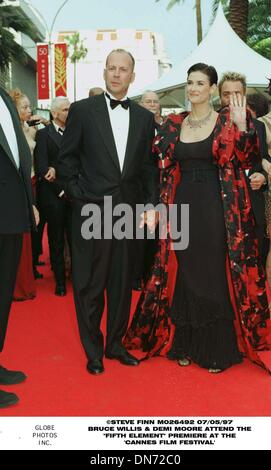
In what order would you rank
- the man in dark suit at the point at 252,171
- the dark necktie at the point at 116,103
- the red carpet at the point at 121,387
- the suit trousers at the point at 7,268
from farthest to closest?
the man in dark suit at the point at 252,171 → the dark necktie at the point at 116,103 → the suit trousers at the point at 7,268 → the red carpet at the point at 121,387

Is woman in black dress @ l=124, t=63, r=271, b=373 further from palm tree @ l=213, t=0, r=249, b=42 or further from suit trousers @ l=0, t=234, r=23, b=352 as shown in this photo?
palm tree @ l=213, t=0, r=249, b=42

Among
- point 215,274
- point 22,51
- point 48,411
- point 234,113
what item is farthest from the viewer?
point 22,51

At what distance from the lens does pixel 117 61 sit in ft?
11.0

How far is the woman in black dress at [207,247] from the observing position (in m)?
3.39

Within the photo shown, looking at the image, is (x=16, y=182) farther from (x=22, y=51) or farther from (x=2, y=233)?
(x=22, y=51)

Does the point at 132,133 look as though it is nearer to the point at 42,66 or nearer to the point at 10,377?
the point at 10,377

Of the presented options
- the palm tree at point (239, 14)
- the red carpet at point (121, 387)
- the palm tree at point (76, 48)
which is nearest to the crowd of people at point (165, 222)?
the red carpet at point (121, 387)

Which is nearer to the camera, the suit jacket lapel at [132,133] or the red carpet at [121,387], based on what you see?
the red carpet at [121,387]

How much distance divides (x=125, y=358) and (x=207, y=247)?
890 mm

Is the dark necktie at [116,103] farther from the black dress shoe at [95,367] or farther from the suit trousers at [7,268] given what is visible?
the black dress shoe at [95,367]

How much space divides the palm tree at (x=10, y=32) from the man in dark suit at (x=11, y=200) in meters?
15.4

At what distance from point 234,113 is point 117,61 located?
0.76 metres

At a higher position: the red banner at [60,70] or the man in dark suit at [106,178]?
the red banner at [60,70]
